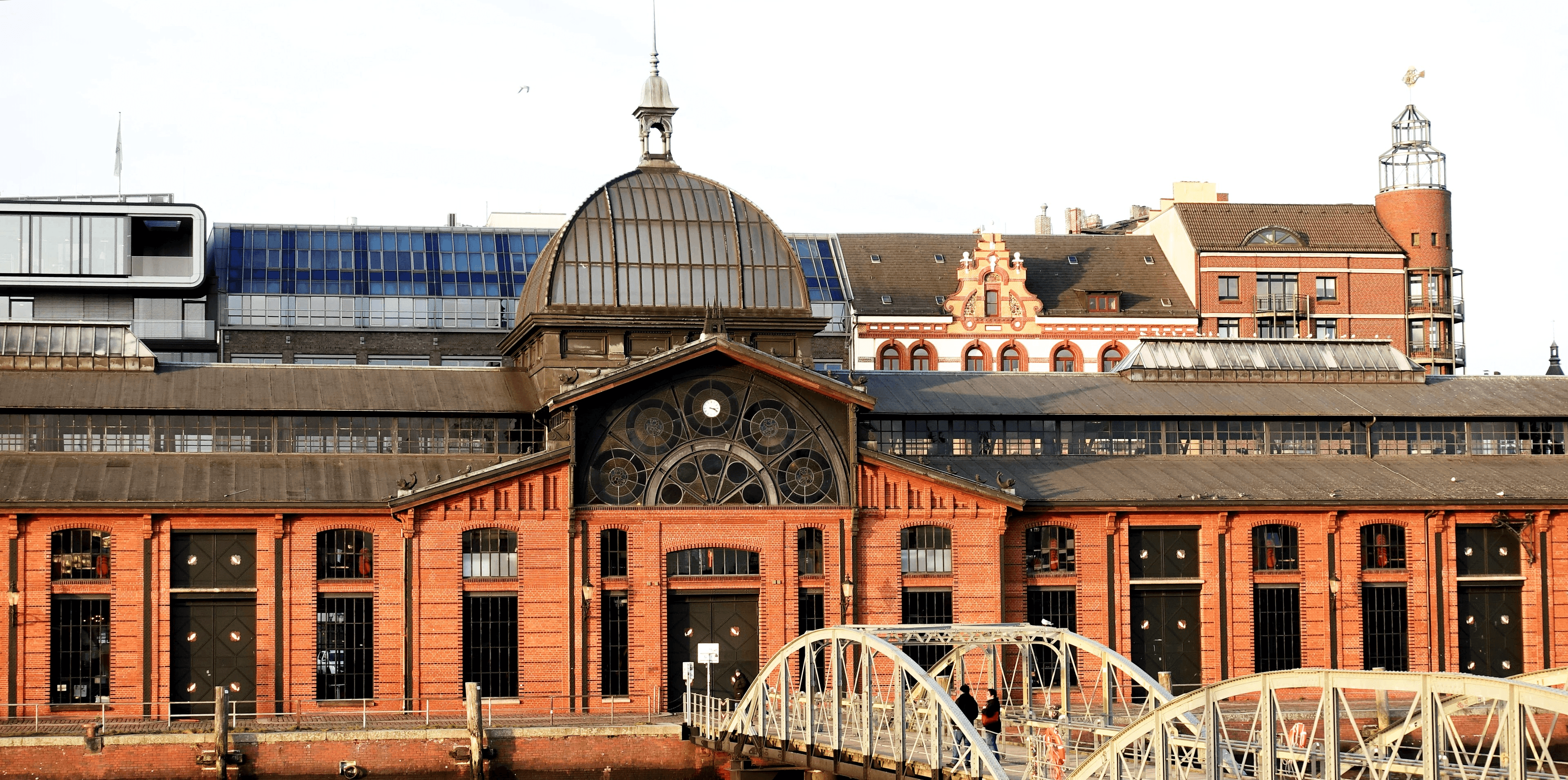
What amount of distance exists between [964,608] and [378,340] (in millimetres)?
40270

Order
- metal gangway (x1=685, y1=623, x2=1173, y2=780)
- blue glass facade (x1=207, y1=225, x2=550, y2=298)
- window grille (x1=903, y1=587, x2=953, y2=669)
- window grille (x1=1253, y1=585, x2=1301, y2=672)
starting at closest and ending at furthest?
metal gangway (x1=685, y1=623, x2=1173, y2=780) < window grille (x1=903, y1=587, x2=953, y2=669) < window grille (x1=1253, y1=585, x2=1301, y2=672) < blue glass facade (x1=207, y1=225, x2=550, y2=298)

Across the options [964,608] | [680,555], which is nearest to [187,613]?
[680,555]

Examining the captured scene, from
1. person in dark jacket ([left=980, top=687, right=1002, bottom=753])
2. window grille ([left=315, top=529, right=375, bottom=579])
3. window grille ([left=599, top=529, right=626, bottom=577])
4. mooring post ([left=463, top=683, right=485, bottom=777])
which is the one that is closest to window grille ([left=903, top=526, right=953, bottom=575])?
window grille ([left=599, top=529, right=626, bottom=577])

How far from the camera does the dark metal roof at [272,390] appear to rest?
5784 centimetres

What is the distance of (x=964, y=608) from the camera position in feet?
190

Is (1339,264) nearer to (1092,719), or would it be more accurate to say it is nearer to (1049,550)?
→ (1049,550)

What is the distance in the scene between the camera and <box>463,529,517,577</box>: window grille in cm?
5534

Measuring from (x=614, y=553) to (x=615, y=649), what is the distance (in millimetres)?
2634

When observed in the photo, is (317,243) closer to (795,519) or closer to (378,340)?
(378,340)

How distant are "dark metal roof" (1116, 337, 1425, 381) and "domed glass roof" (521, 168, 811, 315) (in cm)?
1358

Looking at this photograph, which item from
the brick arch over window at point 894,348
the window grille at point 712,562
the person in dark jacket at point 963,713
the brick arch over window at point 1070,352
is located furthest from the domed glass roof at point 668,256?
the brick arch over window at point 1070,352

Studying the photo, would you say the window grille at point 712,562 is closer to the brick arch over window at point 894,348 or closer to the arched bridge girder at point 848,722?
the arched bridge girder at point 848,722

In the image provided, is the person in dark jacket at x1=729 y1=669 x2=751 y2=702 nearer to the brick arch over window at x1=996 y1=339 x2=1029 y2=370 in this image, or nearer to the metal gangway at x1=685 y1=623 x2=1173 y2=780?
the metal gangway at x1=685 y1=623 x2=1173 y2=780

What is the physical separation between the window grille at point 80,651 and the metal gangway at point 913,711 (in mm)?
15500
